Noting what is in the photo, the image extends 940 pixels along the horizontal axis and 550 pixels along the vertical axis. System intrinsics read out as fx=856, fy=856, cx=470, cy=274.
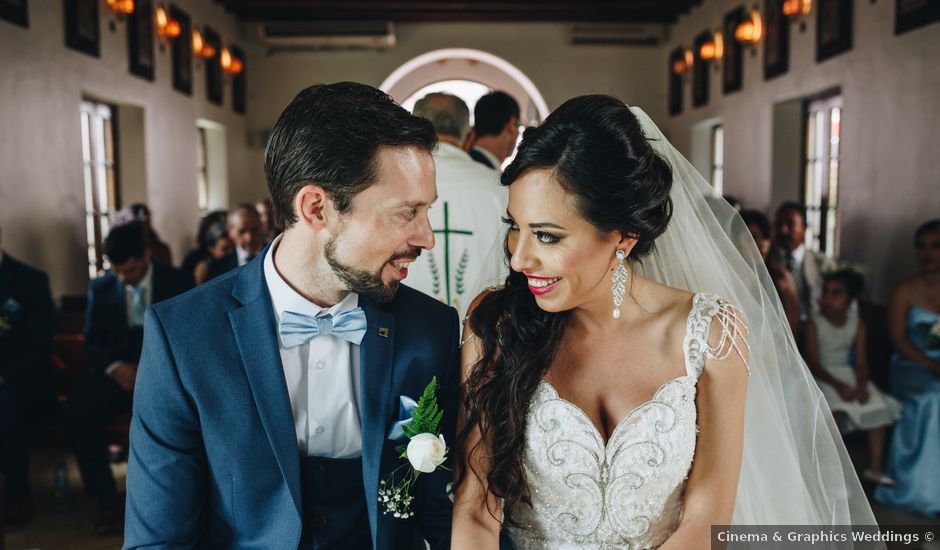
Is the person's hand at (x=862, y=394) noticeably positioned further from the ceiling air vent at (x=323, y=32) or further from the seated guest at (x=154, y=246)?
the ceiling air vent at (x=323, y=32)

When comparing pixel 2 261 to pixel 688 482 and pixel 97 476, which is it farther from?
pixel 688 482

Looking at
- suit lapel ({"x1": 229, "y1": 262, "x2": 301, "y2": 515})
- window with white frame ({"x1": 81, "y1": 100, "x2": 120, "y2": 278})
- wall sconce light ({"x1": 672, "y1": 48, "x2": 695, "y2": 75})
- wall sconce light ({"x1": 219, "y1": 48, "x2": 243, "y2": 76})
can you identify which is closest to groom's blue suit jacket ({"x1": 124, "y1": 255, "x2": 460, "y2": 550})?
suit lapel ({"x1": 229, "y1": 262, "x2": 301, "y2": 515})

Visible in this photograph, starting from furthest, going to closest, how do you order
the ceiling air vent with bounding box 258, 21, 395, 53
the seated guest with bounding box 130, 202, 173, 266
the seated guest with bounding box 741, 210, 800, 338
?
the ceiling air vent with bounding box 258, 21, 395, 53
the seated guest with bounding box 130, 202, 173, 266
the seated guest with bounding box 741, 210, 800, 338

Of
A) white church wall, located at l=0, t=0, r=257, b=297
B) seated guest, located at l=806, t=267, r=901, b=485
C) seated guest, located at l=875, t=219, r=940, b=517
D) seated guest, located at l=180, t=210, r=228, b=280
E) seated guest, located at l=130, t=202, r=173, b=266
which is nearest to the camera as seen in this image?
seated guest, located at l=875, t=219, r=940, b=517

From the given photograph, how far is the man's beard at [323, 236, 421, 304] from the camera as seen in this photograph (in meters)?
1.84

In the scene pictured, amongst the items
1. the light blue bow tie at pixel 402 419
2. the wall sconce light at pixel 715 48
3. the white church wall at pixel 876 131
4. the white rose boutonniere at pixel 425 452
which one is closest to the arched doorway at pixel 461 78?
the wall sconce light at pixel 715 48

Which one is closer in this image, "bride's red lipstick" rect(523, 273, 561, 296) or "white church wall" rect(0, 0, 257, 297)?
"bride's red lipstick" rect(523, 273, 561, 296)

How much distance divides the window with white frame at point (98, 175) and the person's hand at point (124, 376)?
289 cm

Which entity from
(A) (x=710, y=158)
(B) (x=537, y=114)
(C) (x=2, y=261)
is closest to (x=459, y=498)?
(C) (x=2, y=261)

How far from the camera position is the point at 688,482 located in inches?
83.3

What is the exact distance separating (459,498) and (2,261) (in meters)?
3.59

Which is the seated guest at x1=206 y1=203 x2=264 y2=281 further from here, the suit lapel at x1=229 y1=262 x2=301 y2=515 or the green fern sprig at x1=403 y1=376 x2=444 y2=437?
the green fern sprig at x1=403 y1=376 x2=444 y2=437

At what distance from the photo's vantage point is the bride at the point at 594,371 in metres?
1.92

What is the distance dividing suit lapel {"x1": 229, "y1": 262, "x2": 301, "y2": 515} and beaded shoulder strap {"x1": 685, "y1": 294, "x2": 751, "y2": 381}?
0.97 meters
